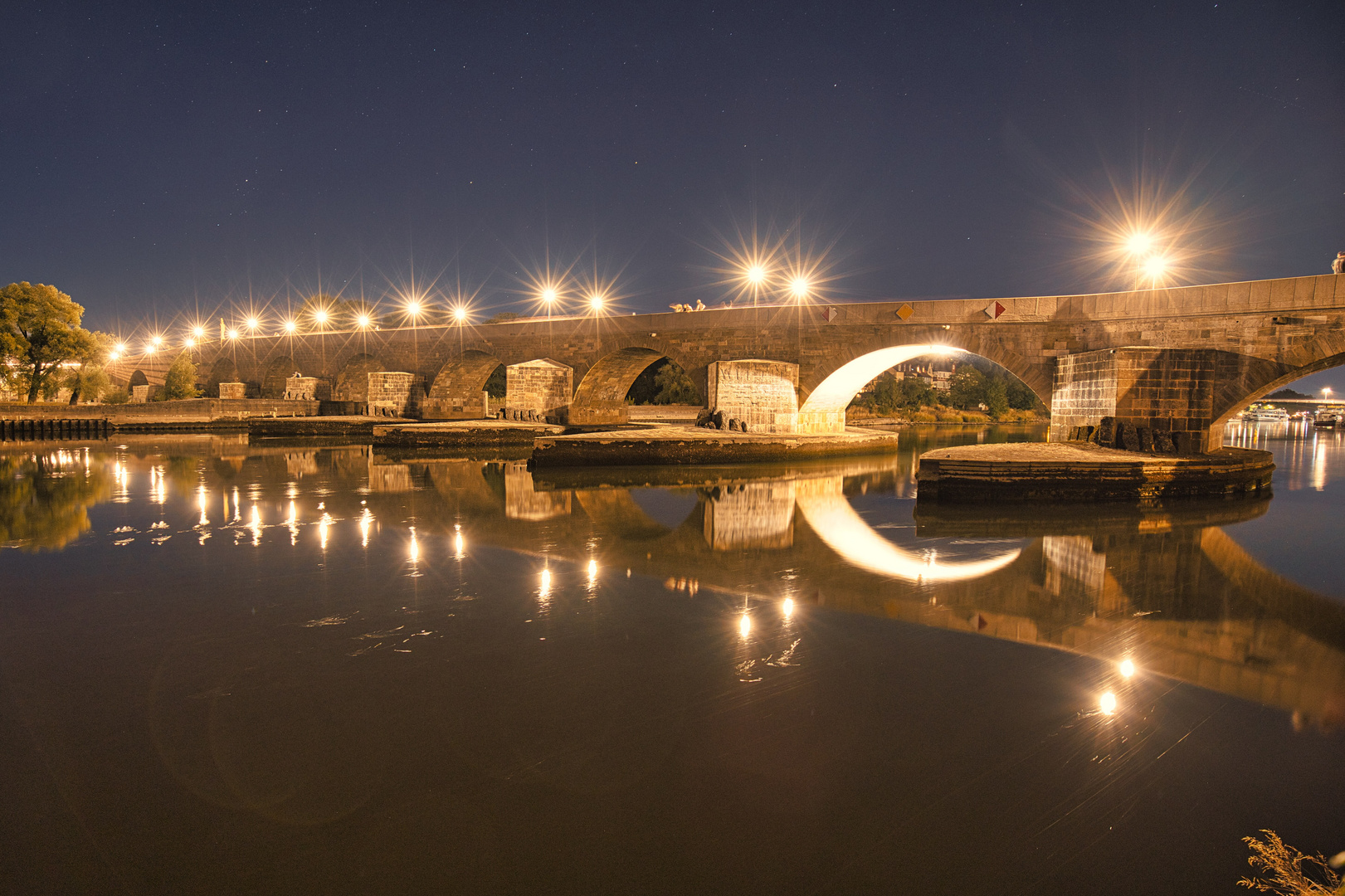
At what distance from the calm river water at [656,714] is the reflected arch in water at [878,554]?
0.29 ft

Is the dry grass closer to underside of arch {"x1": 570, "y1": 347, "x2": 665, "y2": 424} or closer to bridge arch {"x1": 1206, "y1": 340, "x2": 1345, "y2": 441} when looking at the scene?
bridge arch {"x1": 1206, "y1": 340, "x2": 1345, "y2": 441}

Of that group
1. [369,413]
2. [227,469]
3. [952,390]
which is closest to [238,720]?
[227,469]

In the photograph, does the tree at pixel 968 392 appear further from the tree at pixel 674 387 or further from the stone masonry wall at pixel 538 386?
the stone masonry wall at pixel 538 386

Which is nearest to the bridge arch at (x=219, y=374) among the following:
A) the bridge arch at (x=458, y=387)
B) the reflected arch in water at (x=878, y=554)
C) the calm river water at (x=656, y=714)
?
the bridge arch at (x=458, y=387)

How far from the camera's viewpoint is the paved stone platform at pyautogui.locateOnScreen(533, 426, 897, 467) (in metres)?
15.6

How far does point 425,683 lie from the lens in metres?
3.95

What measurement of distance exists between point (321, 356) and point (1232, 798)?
38.9 metres

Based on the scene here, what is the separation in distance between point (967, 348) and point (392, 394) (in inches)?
922

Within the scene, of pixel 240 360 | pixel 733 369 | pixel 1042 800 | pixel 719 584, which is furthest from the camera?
pixel 240 360

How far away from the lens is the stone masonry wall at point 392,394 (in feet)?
94.9

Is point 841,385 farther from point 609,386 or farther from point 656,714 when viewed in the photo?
point 656,714

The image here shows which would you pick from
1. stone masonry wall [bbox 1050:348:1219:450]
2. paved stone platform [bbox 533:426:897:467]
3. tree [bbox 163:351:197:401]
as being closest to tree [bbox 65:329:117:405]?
tree [bbox 163:351:197:401]

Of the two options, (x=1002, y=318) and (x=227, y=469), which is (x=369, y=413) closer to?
(x=227, y=469)

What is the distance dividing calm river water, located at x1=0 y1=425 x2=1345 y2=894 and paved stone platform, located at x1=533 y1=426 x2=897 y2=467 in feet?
25.4
